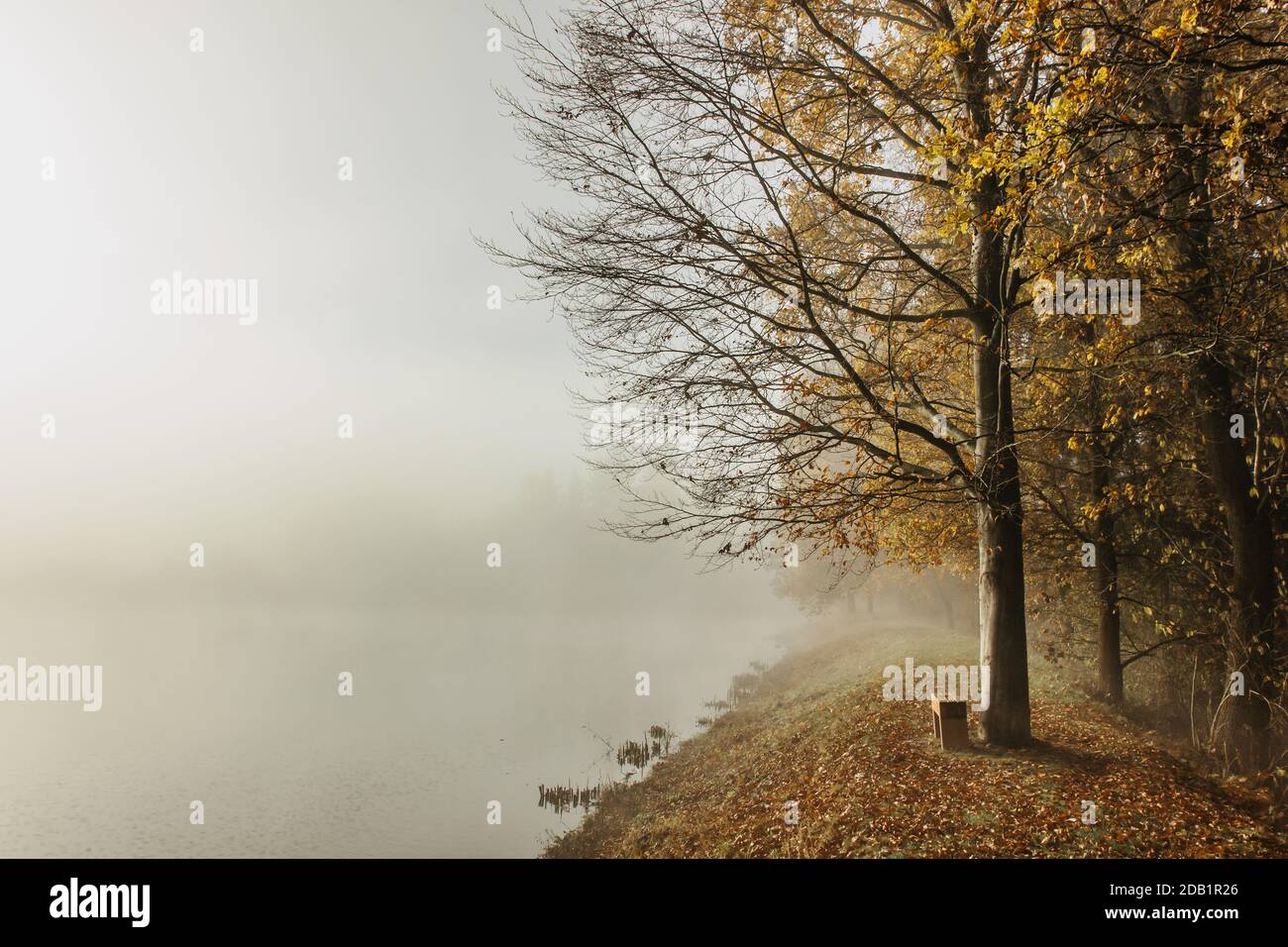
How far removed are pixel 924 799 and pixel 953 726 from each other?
1.71 metres

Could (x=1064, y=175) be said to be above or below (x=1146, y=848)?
above

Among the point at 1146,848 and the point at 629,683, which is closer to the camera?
the point at 1146,848

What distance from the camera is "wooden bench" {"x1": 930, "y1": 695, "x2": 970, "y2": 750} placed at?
364 inches

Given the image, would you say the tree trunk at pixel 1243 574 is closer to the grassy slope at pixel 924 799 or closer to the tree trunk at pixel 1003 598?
the grassy slope at pixel 924 799

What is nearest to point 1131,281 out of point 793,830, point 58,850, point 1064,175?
point 1064,175

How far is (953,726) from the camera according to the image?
9.28 meters

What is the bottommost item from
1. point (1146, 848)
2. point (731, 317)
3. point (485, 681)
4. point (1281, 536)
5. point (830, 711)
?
point (485, 681)

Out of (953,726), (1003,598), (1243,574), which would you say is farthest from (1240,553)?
(953,726)

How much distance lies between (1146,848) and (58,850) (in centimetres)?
2128

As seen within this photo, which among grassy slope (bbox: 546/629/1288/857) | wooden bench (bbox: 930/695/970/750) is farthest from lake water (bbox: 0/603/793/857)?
wooden bench (bbox: 930/695/970/750)

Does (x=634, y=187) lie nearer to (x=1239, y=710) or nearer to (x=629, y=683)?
(x=1239, y=710)

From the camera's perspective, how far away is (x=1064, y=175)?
254 inches

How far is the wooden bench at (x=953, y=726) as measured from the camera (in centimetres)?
926
